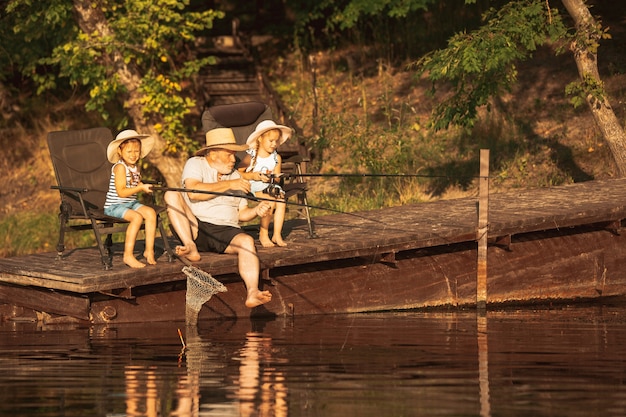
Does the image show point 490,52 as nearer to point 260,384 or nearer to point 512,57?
point 512,57

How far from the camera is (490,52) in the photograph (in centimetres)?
1770

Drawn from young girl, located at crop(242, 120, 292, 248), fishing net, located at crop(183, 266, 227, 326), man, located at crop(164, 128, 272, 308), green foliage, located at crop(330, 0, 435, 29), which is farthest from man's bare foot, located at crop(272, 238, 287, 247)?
green foliage, located at crop(330, 0, 435, 29)

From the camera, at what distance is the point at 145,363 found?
11742 mm

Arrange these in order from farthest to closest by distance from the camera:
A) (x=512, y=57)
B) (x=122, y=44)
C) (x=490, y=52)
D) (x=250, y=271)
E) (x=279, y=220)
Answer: (x=122, y=44), (x=490, y=52), (x=512, y=57), (x=279, y=220), (x=250, y=271)

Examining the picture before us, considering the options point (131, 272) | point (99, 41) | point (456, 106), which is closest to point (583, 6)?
point (456, 106)

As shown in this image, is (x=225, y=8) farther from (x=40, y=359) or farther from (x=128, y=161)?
(x=40, y=359)

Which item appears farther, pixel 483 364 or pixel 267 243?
pixel 267 243

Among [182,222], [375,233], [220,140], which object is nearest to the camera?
[182,222]

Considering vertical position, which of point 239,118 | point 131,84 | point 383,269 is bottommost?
point 383,269

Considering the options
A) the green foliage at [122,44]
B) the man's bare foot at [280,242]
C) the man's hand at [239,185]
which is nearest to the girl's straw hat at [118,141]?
the man's hand at [239,185]

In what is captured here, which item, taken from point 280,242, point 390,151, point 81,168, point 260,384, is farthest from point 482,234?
point 390,151

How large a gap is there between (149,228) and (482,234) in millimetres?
3039

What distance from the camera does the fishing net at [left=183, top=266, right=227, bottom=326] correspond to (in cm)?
1299

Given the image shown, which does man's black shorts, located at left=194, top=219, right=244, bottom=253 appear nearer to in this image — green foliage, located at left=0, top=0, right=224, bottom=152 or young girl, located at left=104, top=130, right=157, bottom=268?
young girl, located at left=104, top=130, right=157, bottom=268
